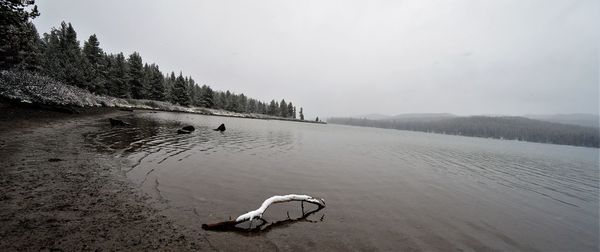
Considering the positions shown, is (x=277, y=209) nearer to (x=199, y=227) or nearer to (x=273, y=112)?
(x=199, y=227)

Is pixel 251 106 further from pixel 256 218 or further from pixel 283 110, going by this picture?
pixel 256 218

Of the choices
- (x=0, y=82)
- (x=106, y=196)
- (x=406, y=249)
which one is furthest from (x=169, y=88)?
(x=406, y=249)

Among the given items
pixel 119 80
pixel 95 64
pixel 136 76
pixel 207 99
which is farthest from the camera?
pixel 207 99

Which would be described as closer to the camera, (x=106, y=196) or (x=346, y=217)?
(x=106, y=196)

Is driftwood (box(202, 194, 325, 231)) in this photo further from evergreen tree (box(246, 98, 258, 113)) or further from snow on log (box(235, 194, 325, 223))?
evergreen tree (box(246, 98, 258, 113))

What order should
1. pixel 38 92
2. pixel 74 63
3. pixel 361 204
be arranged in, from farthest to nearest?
pixel 74 63 < pixel 38 92 < pixel 361 204

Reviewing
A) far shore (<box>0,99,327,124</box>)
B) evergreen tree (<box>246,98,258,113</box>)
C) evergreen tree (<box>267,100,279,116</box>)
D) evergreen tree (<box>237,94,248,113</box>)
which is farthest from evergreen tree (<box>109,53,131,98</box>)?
evergreen tree (<box>267,100,279,116</box>)

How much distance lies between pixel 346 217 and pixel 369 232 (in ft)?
3.82

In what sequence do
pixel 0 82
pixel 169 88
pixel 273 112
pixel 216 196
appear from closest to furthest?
pixel 216 196 → pixel 0 82 → pixel 169 88 → pixel 273 112

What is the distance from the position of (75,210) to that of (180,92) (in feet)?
283

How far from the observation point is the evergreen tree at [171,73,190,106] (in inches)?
3211

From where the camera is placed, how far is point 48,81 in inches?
1252

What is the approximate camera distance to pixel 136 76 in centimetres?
6694

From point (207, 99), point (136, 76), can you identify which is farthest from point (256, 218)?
point (207, 99)
